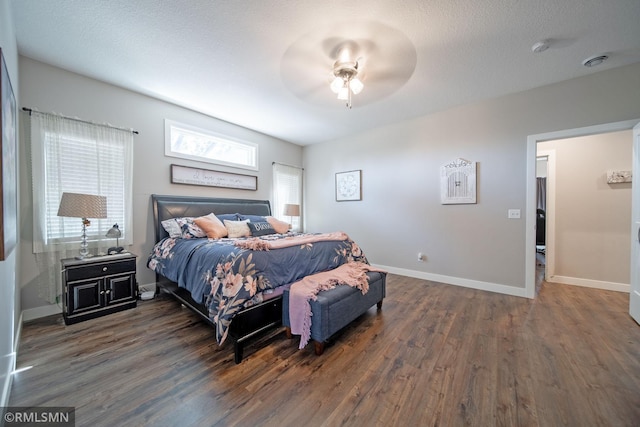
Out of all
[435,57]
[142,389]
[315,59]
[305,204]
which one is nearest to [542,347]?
[435,57]

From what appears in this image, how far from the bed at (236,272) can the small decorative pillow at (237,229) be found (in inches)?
13.7

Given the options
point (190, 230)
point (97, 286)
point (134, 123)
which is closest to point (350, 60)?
point (190, 230)

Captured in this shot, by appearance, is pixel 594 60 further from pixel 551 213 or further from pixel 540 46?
pixel 551 213

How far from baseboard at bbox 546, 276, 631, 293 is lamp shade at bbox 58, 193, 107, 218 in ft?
19.8

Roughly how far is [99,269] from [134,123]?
1.90m

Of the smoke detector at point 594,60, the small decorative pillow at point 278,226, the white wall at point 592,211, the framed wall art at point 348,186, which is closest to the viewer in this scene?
the smoke detector at point 594,60

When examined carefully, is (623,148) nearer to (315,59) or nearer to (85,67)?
(315,59)

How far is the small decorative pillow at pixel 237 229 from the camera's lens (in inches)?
125

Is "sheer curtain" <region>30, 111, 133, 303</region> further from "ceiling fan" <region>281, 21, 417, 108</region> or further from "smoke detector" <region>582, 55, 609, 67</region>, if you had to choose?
"smoke detector" <region>582, 55, 609, 67</region>

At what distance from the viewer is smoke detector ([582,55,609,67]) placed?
229 centimetres

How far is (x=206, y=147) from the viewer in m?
3.86

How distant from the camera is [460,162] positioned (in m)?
3.47

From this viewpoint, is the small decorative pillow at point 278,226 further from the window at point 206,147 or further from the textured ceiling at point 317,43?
the textured ceiling at point 317,43

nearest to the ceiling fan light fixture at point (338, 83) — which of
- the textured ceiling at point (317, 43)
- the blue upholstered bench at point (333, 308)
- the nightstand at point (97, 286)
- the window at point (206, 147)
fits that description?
the textured ceiling at point (317, 43)
